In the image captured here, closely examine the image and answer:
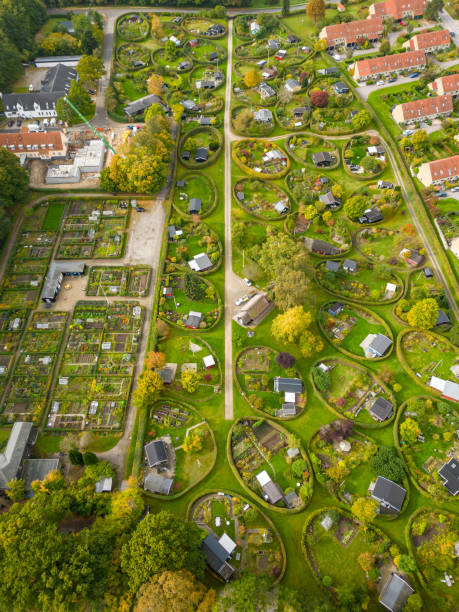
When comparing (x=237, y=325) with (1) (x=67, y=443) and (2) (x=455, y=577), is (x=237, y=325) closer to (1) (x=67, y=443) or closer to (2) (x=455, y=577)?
(1) (x=67, y=443)

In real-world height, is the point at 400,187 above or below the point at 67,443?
above

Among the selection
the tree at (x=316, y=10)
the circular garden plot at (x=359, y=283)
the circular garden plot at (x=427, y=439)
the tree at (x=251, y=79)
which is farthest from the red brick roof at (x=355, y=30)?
the circular garden plot at (x=427, y=439)

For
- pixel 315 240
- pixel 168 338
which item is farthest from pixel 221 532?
pixel 315 240

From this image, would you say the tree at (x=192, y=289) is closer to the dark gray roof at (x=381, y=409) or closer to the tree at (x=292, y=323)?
the tree at (x=292, y=323)

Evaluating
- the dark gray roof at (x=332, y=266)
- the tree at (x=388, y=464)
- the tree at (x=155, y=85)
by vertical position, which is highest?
the tree at (x=155, y=85)

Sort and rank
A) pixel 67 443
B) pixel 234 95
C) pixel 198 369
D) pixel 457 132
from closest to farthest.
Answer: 1. pixel 67 443
2. pixel 198 369
3. pixel 457 132
4. pixel 234 95

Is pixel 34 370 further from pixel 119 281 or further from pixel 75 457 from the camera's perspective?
pixel 119 281
